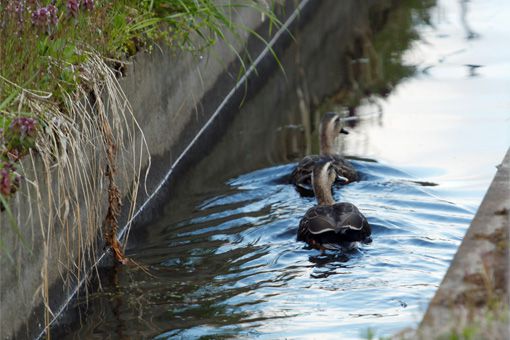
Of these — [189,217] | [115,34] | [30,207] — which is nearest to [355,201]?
[189,217]

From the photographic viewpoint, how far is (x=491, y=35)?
14414 millimetres

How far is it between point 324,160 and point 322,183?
0.54m

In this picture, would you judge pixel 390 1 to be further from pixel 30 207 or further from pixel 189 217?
pixel 30 207

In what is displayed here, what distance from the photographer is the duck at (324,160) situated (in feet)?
33.1

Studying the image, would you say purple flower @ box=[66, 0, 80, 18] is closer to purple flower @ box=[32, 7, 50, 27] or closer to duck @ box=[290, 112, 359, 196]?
purple flower @ box=[32, 7, 50, 27]

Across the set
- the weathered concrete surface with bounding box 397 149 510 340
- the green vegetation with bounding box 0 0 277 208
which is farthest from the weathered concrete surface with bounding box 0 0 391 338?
the weathered concrete surface with bounding box 397 149 510 340

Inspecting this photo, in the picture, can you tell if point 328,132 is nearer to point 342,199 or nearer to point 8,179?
point 342,199

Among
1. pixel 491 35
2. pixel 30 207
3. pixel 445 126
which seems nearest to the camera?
pixel 30 207

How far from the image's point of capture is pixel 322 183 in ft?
31.3

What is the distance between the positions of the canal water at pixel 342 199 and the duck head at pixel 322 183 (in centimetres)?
25

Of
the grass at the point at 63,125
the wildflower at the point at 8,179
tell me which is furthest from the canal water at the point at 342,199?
the wildflower at the point at 8,179

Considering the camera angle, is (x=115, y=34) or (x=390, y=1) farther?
(x=390, y=1)

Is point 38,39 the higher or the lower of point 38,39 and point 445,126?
the higher

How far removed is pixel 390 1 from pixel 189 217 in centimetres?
823
